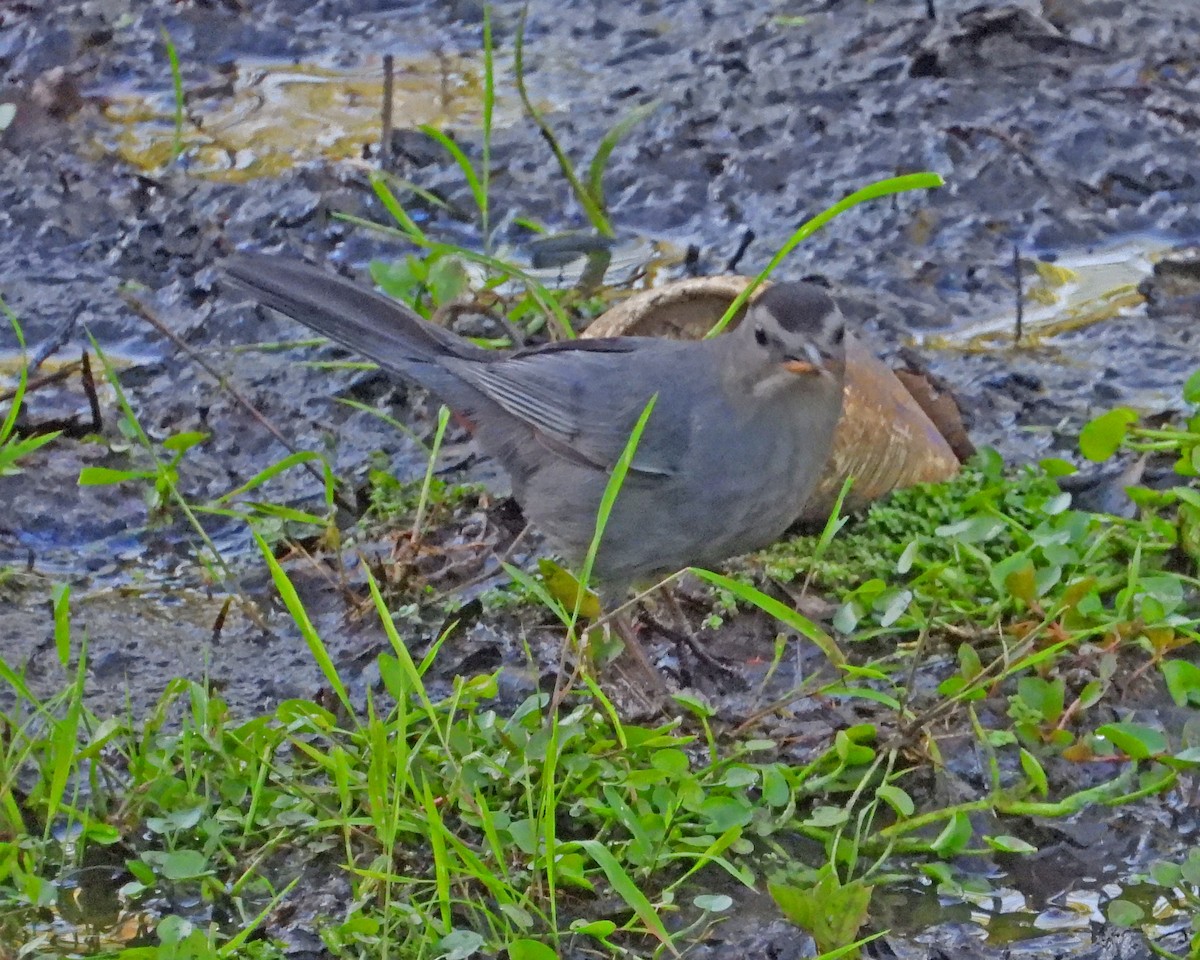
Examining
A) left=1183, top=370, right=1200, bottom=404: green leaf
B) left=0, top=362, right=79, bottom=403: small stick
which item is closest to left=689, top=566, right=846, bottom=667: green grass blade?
left=1183, top=370, right=1200, bottom=404: green leaf

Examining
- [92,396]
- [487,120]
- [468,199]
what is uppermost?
[487,120]

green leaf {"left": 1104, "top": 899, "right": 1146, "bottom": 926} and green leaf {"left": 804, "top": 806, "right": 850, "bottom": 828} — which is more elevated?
green leaf {"left": 804, "top": 806, "right": 850, "bottom": 828}

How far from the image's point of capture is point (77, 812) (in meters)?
3.26

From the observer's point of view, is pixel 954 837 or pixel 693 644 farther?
pixel 693 644

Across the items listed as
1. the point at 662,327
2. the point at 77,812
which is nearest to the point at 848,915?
the point at 77,812

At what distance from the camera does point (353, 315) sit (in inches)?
180

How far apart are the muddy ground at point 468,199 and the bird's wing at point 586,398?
52 centimetres

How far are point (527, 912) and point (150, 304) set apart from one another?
3481 millimetres

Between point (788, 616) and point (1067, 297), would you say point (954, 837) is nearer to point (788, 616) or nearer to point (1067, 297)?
point (788, 616)

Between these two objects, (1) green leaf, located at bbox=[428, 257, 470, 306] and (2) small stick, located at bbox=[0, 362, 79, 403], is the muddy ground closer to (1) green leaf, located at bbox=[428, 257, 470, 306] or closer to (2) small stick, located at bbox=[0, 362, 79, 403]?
(2) small stick, located at bbox=[0, 362, 79, 403]

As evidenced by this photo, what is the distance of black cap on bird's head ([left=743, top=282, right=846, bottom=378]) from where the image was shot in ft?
13.1

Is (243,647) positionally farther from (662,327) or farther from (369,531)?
(662,327)

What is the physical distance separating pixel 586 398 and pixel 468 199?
241 centimetres

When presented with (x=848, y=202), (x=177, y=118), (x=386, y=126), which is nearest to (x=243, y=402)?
(x=848, y=202)
